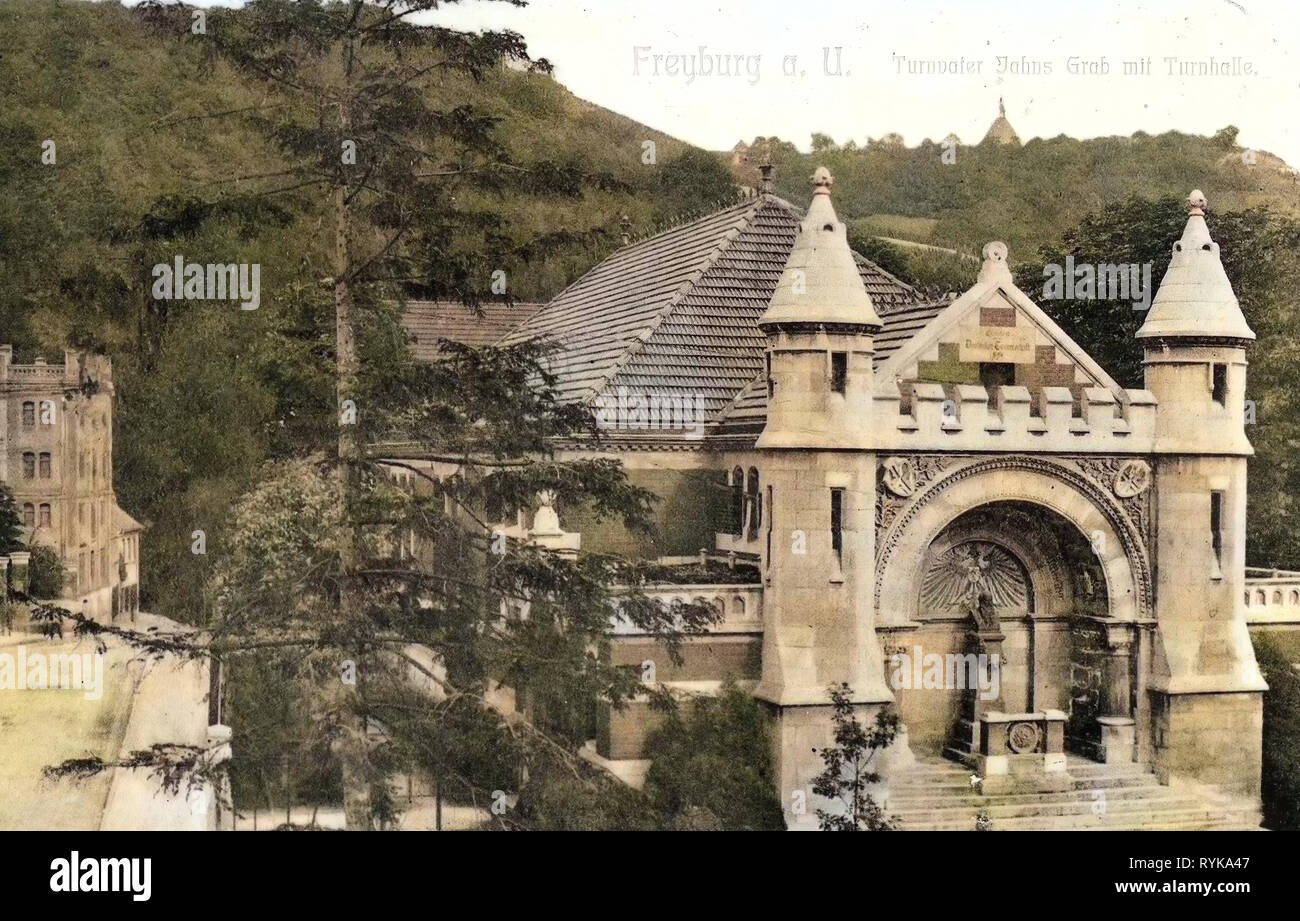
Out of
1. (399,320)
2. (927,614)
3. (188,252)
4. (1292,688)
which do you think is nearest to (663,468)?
(927,614)

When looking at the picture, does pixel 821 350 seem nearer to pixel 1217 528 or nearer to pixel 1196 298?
pixel 1196 298

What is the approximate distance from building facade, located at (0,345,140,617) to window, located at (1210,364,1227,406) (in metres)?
14.8

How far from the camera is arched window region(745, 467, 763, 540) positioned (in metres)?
20.6

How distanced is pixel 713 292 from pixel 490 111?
603cm

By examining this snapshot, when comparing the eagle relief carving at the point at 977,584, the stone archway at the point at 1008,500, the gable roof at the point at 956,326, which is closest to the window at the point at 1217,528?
the stone archway at the point at 1008,500

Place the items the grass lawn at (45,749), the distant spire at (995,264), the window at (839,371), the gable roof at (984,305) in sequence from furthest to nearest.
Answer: the distant spire at (995,264), the gable roof at (984,305), the window at (839,371), the grass lawn at (45,749)

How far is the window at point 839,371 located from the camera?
1881 centimetres

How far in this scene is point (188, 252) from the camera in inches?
674

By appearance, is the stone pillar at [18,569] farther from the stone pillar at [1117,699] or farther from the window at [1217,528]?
the window at [1217,528]

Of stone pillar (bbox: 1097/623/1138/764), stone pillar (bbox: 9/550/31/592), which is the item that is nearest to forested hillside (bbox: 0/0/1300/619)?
stone pillar (bbox: 9/550/31/592)

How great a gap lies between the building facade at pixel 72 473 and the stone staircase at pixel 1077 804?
10303 mm

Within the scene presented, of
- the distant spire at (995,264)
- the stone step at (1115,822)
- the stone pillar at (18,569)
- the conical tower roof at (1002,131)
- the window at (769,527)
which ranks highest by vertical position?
the conical tower roof at (1002,131)

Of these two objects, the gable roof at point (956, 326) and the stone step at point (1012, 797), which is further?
the gable roof at point (956, 326)
